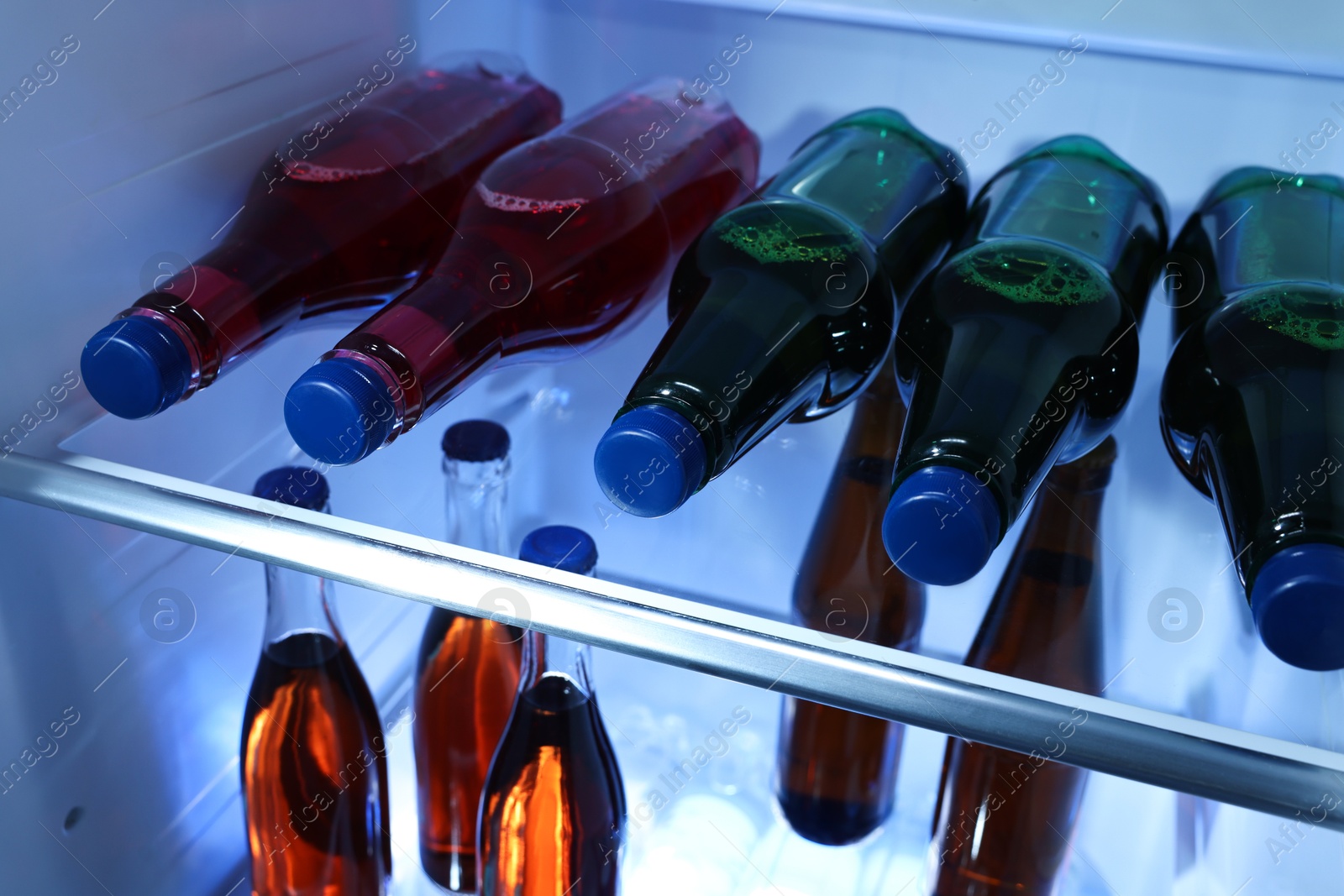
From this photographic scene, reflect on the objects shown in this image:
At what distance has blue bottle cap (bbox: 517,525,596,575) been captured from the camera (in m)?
0.56

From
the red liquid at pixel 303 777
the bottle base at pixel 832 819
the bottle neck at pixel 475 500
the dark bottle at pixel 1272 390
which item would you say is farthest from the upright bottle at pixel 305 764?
the dark bottle at pixel 1272 390

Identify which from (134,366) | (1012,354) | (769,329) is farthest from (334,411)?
(1012,354)

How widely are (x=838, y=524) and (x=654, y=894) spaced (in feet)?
1.02

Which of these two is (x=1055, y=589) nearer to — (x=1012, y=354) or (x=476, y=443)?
→ (x=1012, y=354)

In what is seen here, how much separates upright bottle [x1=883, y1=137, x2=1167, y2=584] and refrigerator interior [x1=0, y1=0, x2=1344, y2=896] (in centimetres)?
11

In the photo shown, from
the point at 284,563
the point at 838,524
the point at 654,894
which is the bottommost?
the point at 654,894

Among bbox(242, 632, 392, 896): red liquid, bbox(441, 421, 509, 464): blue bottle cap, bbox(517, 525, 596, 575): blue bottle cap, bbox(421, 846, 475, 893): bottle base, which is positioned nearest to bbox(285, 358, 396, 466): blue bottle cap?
bbox(517, 525, 596, 575): blue bottle cap

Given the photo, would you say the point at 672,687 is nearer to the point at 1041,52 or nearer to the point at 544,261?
the point at 544,261

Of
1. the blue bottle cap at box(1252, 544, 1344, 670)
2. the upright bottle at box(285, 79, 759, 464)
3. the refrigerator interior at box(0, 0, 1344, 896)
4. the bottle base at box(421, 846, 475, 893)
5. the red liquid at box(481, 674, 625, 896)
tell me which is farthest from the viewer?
the bottle base at box(421, 846, 475, 893)

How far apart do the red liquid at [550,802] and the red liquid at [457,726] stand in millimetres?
108

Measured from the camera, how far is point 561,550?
57cm

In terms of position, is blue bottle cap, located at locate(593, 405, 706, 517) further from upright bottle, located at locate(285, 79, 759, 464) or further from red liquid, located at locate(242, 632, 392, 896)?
red liquid, located at locate(242, 632, 392, 896)

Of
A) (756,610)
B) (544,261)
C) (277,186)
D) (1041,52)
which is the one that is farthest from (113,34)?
(1041,52)

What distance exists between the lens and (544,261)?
0.67 meters
